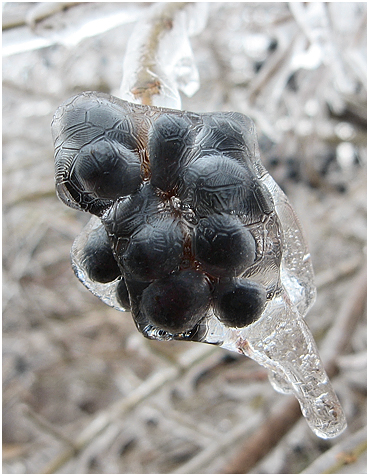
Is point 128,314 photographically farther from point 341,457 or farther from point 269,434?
point 341,457

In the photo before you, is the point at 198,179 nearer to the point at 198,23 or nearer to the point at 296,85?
the point at 198,23

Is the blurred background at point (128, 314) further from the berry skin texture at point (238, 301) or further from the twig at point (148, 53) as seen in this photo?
the berry skin texture at point (238, 301)

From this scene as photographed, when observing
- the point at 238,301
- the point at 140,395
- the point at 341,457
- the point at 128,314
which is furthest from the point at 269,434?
the point at 128,314

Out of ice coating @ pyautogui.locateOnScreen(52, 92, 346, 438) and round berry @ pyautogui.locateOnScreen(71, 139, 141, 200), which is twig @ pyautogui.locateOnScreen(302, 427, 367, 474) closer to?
ice coating @ pyautogui.locateOnScreen(52, 92, 346, 438)

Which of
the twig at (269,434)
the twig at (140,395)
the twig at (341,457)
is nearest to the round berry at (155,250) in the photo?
the twig at (341,457)

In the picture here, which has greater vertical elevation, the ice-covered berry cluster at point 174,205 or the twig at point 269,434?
the ice-covered berry cluster at point 174,205

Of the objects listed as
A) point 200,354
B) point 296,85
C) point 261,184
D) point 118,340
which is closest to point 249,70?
point 296,85

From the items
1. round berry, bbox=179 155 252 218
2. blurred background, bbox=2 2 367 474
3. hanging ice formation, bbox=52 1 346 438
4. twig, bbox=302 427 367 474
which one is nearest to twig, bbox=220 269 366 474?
blurred background, bbox=2 2 367 474
